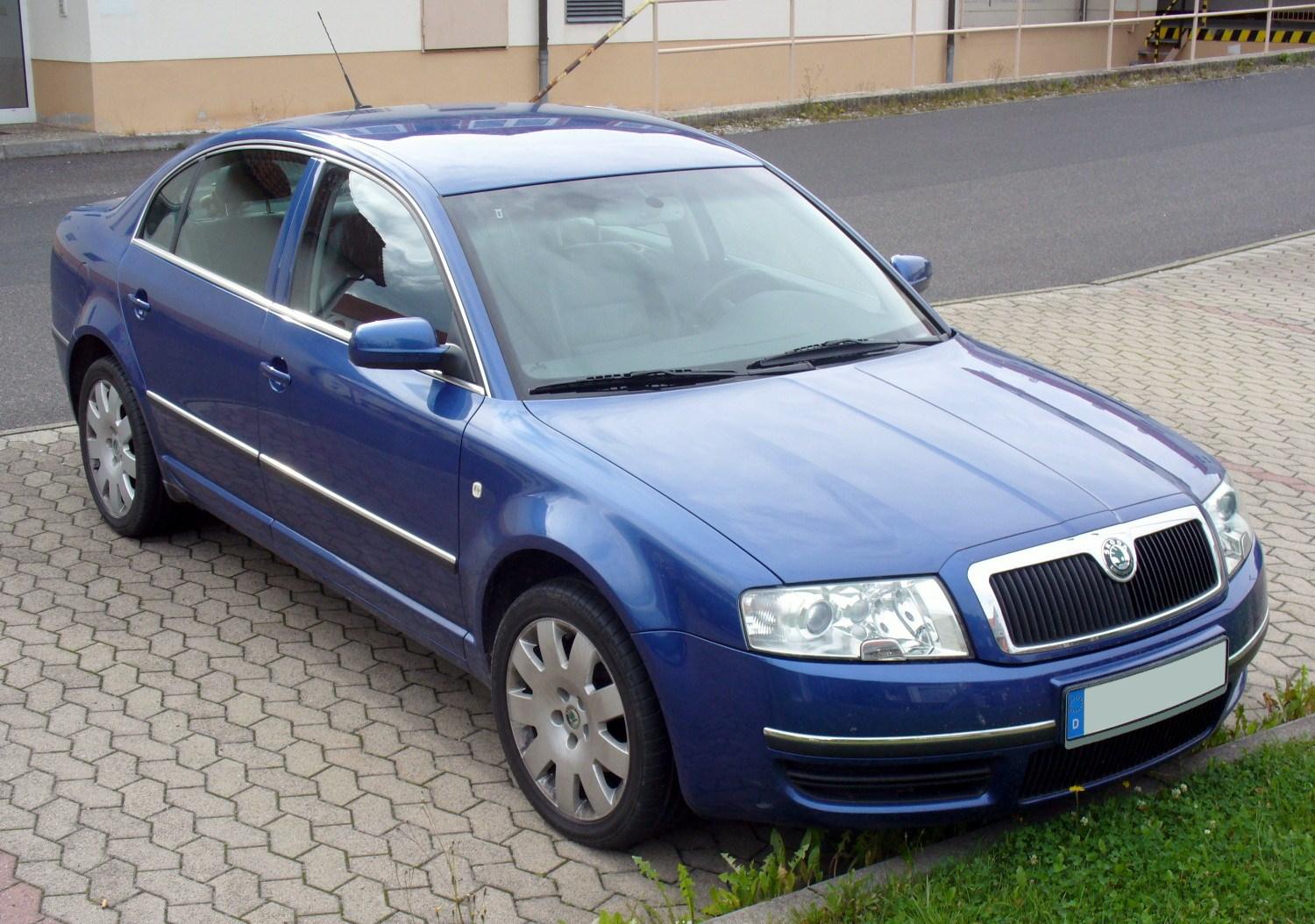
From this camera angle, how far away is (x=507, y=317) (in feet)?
14.5

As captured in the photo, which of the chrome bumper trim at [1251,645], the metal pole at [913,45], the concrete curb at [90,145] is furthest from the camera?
the metal pole at [913,45]

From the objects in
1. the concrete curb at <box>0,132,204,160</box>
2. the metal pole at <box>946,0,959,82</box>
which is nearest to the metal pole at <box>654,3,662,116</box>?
the metal pole at <box>946,0,959,82</box>

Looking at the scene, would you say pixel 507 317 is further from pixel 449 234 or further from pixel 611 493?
pixel 611 493

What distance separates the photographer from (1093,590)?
3711 millimetres

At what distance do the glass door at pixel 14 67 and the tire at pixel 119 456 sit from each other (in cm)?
1211

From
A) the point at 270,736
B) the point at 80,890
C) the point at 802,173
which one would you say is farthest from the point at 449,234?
the point at 802,173

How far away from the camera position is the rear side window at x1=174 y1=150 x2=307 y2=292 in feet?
17.3

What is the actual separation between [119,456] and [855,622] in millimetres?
3640

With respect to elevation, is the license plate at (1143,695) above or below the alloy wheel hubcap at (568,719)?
above

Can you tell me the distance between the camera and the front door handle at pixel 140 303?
574cm

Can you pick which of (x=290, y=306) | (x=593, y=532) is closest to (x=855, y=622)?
(x=593, y=532)

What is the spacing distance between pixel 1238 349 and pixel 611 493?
258 inches

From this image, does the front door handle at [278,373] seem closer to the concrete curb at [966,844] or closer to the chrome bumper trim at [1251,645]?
the concrete curb at [966,844]

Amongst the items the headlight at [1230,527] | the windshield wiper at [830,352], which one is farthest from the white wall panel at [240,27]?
the headlight at [1230,527]
